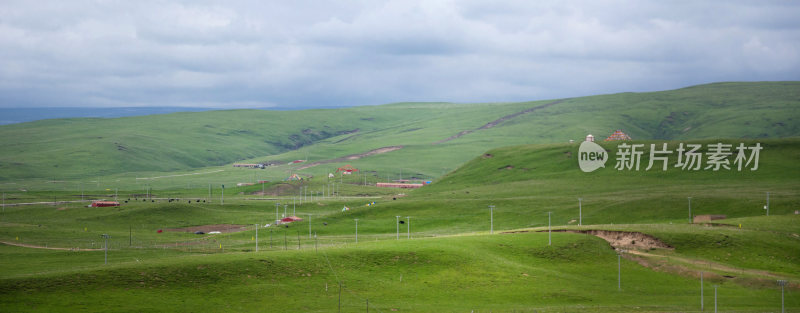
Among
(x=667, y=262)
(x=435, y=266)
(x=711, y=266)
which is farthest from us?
(x=667, y=262)

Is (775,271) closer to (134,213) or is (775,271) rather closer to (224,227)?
(224,227)

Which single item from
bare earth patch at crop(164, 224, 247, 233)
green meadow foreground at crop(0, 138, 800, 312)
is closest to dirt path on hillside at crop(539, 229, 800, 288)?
green meadow foreground at crop(0, 138, 800, 312)

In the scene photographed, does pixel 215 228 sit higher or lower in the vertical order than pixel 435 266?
lower

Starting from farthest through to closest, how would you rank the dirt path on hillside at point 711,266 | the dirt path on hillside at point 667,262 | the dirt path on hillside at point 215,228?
the dirt path on hillside at point 215,228, the dirt path on hillside at point 711,266, the dirt path on hillside at point 667,262

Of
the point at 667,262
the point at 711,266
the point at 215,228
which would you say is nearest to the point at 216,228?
the point at 215,228

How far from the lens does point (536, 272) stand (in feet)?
311

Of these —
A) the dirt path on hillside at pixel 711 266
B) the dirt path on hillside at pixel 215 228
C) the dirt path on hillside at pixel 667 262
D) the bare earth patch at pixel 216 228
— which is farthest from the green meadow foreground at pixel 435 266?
the bare earth patch at pixel 216 228

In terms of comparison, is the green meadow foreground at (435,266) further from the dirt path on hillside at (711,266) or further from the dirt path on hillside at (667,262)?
the dirt path on hillside at (667,262)

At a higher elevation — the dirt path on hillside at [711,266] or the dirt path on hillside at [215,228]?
the dirt path on hillside at [711,266]

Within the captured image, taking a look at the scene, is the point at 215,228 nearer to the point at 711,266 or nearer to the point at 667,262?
the point at 667,262

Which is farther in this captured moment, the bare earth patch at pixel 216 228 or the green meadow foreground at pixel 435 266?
the bare earth patch at pixel 216 228

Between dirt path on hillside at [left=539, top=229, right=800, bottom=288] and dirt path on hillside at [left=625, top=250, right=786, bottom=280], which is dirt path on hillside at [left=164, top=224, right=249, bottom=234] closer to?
dirt path on hillside at [left=539, top=229, right=800, bottom=288]

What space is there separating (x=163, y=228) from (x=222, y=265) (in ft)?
276

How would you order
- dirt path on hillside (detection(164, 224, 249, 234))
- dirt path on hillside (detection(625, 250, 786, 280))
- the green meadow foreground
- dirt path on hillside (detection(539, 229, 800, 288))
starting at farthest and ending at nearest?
dirt path on hillside (detection(164, 224, 249, 234)), dirt path on hillside (detection(625, 250, 786, 280)), dirt path on hillside (detection(539, 229, 800, 288)), the green meadow foreground
